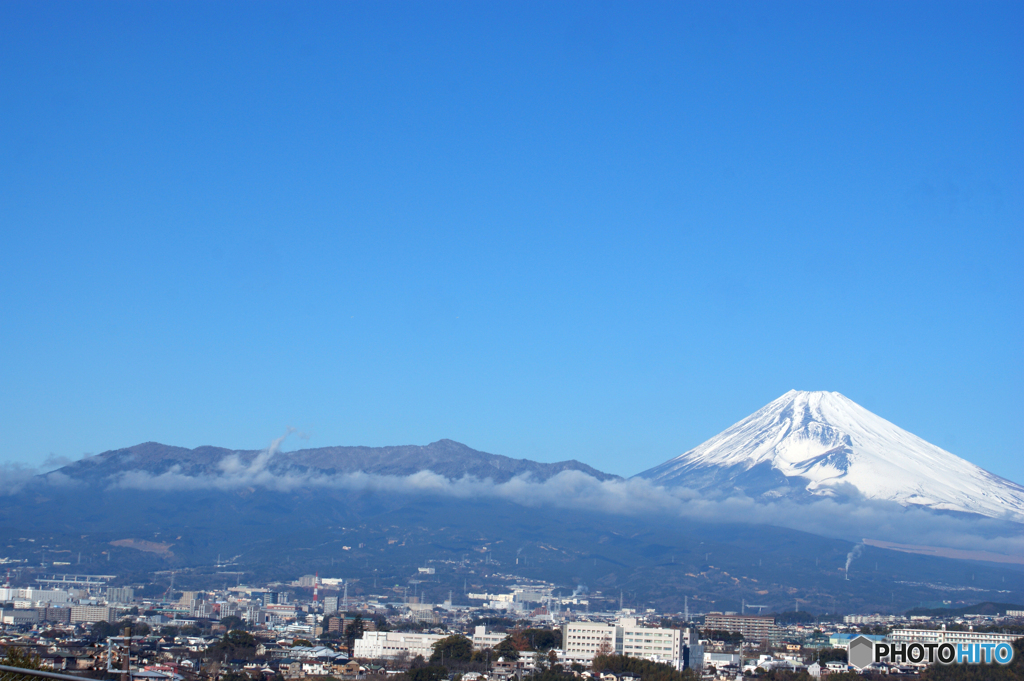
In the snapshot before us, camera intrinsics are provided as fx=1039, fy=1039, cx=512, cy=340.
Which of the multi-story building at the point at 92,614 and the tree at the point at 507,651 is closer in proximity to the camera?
the tree at the point at 507,651

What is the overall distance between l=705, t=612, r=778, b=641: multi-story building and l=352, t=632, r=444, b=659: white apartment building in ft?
55.4

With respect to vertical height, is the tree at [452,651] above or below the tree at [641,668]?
below

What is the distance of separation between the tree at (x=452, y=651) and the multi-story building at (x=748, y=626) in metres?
18.2

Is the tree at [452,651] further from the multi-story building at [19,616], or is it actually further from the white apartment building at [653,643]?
the multi-story building at [19,616]

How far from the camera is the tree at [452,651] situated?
31266 millimetres

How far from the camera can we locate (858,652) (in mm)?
26766

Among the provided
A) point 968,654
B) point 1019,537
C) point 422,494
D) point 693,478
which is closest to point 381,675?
point 968,654

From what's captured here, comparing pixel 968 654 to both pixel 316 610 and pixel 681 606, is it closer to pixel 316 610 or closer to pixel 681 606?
pixel 316 610

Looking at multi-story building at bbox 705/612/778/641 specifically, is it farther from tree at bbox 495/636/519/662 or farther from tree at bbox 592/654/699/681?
tree at bbox 592/654/699/681

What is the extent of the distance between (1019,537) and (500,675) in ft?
404

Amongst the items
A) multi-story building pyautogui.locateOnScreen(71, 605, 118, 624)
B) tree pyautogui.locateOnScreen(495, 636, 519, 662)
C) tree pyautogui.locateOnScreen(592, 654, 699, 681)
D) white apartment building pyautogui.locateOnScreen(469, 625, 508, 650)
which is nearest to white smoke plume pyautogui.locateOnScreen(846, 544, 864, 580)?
white apartment building pyautogui.locateOnScreen(469, 625, 508, 650)

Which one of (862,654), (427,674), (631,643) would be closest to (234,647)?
(427,674)

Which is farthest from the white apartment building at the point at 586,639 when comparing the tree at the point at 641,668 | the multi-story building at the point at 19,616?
the multi-story building at the point at 19,616

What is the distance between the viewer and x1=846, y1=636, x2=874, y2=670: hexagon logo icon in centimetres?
2608
